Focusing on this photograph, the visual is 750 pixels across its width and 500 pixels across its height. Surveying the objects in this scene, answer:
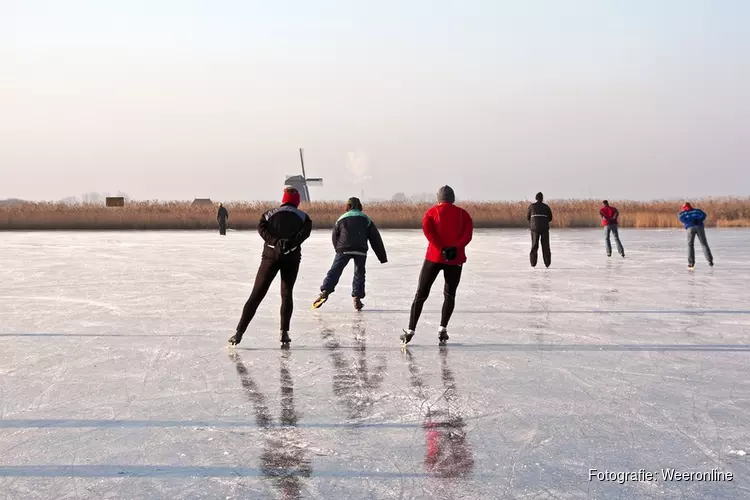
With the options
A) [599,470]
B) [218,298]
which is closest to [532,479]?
[599,470]

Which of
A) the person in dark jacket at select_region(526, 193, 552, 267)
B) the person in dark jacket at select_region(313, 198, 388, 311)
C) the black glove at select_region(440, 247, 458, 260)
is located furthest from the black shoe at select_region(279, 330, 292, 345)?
the person in dark jacket at select_region(526, 193, 552, 267)

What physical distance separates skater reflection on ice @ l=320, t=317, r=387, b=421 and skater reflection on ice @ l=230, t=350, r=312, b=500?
0.38 meters

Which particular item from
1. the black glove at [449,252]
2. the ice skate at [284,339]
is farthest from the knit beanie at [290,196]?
the black glove at [449,252]

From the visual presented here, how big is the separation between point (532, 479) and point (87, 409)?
307cm

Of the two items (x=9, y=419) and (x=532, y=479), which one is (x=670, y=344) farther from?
(x=9, y=419)

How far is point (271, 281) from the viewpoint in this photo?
24.0 ft

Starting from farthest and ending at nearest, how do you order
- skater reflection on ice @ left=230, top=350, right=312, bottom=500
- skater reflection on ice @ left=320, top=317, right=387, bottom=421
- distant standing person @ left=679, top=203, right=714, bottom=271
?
distant standing person @ left=679, top=203, right=714, bottom=271 < skater reflection on ice @ left=320, top=317, right=387, bottom=421 < skater reflection on ice @ left=230, top=350, right=312, bottom=500

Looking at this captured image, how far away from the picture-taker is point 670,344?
745 cm

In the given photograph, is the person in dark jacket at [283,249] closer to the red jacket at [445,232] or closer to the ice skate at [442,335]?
the red jacket at [445,232]

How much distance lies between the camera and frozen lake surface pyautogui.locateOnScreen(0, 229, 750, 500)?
12.1ft

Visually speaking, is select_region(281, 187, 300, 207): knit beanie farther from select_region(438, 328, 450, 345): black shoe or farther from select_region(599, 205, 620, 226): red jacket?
select_region(599, 205, 620, 226): red jacket

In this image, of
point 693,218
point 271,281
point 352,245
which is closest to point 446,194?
point 271,281

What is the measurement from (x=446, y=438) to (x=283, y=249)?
328 cm

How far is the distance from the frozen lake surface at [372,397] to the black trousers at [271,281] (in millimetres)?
352
